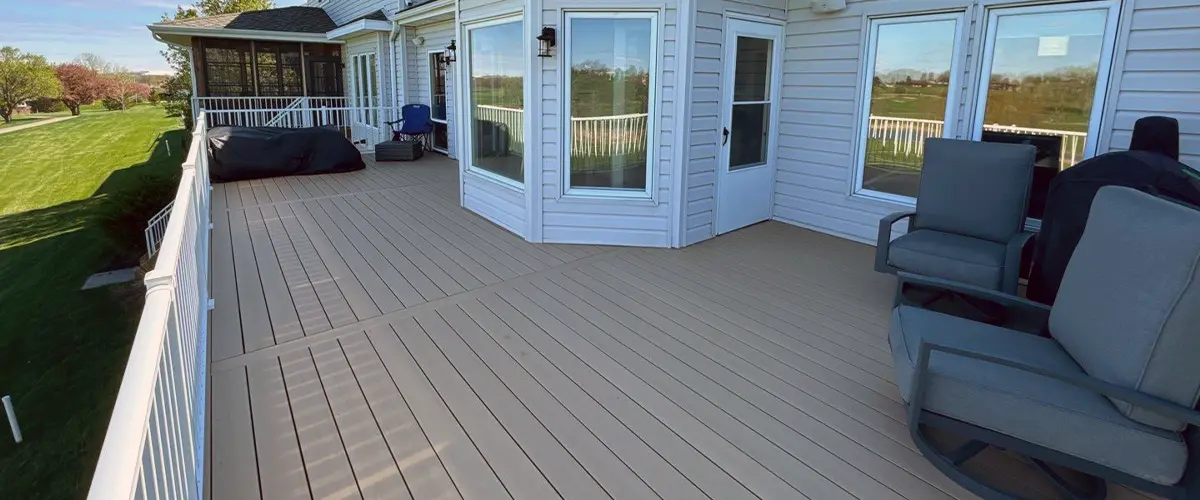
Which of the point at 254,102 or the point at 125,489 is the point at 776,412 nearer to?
the point at 125,489

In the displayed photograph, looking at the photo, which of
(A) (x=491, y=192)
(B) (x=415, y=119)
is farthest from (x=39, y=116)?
(A) (x=491, y=192)

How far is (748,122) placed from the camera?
18.2ft

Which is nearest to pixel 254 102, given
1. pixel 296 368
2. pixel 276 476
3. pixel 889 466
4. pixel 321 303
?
pixel 321 303

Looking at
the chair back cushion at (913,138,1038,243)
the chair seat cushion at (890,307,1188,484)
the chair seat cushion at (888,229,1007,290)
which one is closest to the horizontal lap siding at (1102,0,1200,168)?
the chair back cushion at (913,138,1038,243)

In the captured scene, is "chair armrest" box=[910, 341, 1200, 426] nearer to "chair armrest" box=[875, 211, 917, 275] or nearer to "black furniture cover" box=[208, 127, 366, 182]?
"chair armrest" box=[875, 211, 917, 275]

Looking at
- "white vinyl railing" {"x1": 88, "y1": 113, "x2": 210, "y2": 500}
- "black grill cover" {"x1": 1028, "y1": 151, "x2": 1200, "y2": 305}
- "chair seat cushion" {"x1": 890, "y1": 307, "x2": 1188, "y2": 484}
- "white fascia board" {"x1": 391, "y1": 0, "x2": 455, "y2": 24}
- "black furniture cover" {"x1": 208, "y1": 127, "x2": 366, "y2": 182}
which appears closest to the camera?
"white vinyl railing" {"x1": 88, "y1": 113, "x2": 210, "y2": 500}

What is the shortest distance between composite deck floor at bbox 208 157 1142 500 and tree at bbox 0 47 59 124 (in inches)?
1696

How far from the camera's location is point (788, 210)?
5945mm

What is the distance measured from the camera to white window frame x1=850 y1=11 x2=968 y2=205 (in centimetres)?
457

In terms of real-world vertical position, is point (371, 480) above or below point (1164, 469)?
below

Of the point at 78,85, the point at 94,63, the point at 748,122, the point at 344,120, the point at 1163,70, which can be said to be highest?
the point at 94,63

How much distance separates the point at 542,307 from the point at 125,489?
114 inches

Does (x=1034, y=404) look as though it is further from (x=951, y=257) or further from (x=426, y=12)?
(x=426, y=12)

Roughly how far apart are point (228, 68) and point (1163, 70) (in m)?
15.3
